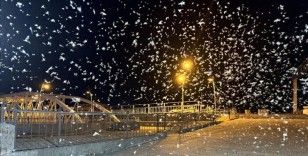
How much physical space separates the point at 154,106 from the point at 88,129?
1157 inches

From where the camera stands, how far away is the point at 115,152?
50.2 feet

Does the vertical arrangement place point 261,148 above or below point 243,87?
below

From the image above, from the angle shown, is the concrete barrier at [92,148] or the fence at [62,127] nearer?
the concrete barrier at [92,148]

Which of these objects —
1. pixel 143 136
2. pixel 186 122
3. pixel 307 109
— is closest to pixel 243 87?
pixel 307 109

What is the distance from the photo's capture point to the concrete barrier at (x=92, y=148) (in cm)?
1197

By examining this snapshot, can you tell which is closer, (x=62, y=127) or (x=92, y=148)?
(x=92, y=148)

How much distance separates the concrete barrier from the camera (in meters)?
12.0

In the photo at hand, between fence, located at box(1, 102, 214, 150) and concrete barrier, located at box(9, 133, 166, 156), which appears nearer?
concrete barrier, located at box(9, 133, 166, 156)

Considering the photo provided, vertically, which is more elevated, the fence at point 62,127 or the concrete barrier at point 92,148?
the fence at point 62,127

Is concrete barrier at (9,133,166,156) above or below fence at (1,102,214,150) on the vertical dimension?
below

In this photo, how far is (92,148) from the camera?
14.5 meters

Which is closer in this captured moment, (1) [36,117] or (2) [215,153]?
(2) [215,153]

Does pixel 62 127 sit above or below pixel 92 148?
above

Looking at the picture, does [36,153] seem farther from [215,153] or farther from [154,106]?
[154,106]
